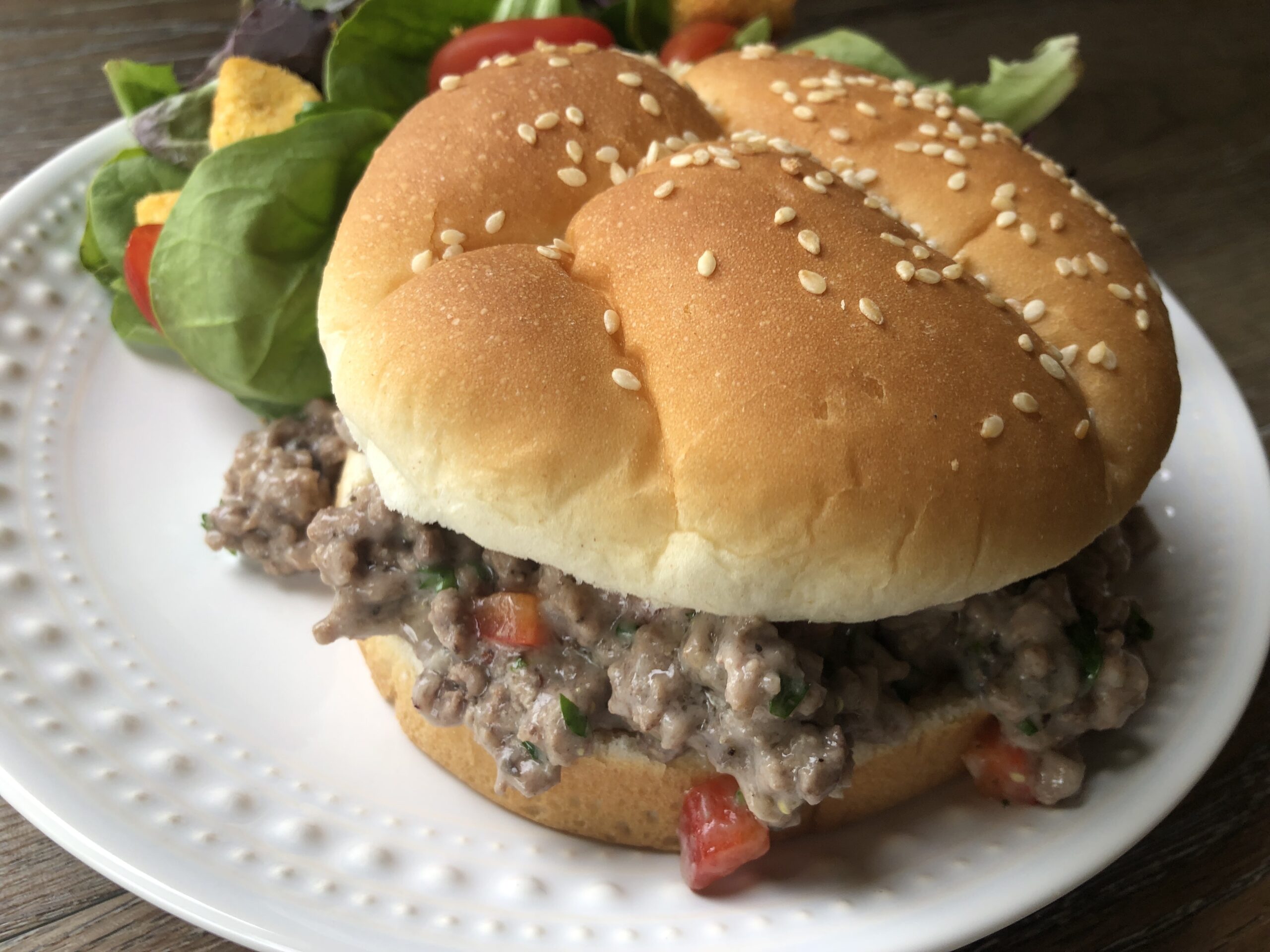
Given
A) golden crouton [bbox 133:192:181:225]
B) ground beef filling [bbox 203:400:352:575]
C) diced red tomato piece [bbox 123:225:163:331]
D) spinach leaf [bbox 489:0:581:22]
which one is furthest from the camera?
spinach leaf [bbox 489:0:581:22]

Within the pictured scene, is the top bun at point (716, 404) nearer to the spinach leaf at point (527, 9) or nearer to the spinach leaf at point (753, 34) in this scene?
the spinach leaf at point (527, 9)

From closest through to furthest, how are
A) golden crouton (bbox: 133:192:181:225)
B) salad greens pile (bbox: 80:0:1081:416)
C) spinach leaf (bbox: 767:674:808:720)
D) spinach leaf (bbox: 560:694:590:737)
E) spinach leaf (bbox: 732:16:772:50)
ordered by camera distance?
spinach leaf (bbox: 767:674:808:720) → spinach leaf (bbox: 560:694:590:737) → salad greens pile (bbox: 80:0:1081:416) → golden crouton (bbox: 133:192:181:225) → spinach leaf (bbox: 732:16:772:50)

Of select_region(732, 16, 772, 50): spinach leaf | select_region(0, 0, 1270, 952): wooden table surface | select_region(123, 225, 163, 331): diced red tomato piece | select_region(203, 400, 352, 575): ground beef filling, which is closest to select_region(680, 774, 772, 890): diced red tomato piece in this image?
select_region(0, 0, 1270, 952): wooden table surface

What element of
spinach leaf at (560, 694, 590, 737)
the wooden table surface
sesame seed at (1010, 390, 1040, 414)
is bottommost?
the wooden table surface

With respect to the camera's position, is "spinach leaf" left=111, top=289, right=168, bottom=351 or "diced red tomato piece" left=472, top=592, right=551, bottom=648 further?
"spinach leaf" left=111, top=289, right=168, bottom=351

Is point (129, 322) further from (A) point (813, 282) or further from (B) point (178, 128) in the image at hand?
(A) point (813, 282)

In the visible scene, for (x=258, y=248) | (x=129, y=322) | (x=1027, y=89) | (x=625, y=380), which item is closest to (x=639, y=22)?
(x=1027, y=89)

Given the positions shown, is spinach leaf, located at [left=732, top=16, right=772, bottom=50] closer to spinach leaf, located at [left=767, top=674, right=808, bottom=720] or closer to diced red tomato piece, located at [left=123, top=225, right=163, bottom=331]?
diced red tomato piece, located at [left=123, top=225, right=163, bottom=331]

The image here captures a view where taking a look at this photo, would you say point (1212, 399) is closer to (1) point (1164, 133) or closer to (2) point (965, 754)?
(2) point (965, 754)
